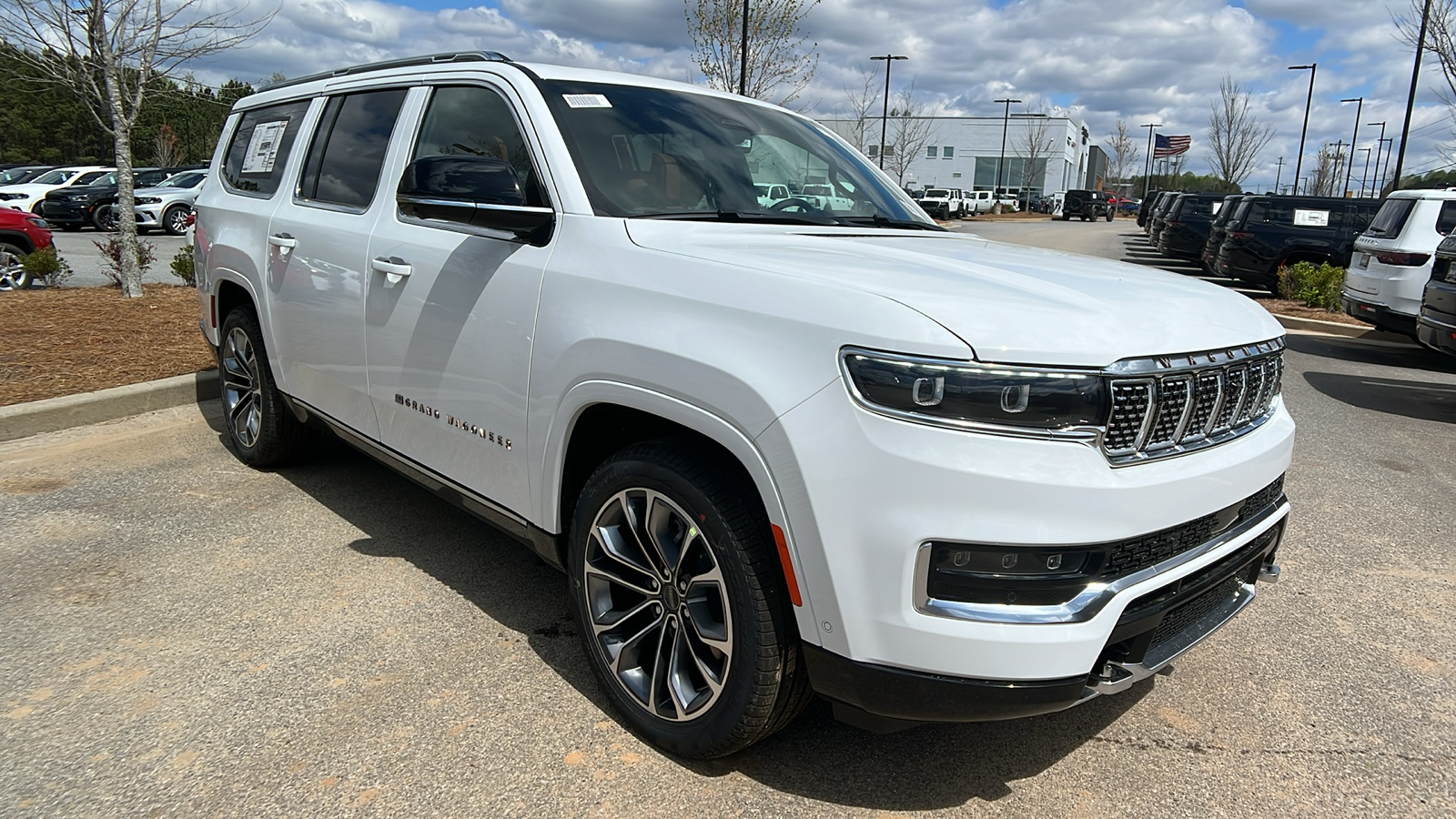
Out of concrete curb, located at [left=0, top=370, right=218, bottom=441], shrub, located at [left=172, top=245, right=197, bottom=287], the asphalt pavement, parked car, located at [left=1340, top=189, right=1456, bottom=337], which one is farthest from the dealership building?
the asphalt pavement

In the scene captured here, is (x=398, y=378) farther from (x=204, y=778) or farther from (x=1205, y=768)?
(x=1205, y=768)

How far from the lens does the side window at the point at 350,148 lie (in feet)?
12.4

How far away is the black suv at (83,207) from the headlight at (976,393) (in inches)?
1022

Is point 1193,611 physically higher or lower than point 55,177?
lower

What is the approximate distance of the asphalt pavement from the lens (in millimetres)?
2500

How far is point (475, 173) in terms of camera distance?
2.82 m

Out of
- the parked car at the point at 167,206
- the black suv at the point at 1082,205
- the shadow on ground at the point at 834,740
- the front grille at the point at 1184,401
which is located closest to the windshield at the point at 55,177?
the parked car at the point at 167,206

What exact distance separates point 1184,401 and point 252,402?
4.57 m

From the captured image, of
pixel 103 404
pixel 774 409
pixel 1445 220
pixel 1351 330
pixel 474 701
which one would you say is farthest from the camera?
pixel 1351 330

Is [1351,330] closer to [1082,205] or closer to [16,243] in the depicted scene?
[16,243]

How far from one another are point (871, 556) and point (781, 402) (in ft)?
1.31

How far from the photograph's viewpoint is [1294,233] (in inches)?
639

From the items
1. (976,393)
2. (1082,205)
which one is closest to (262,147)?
(976,393)

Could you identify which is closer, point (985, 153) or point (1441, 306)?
point (1441, 306)
